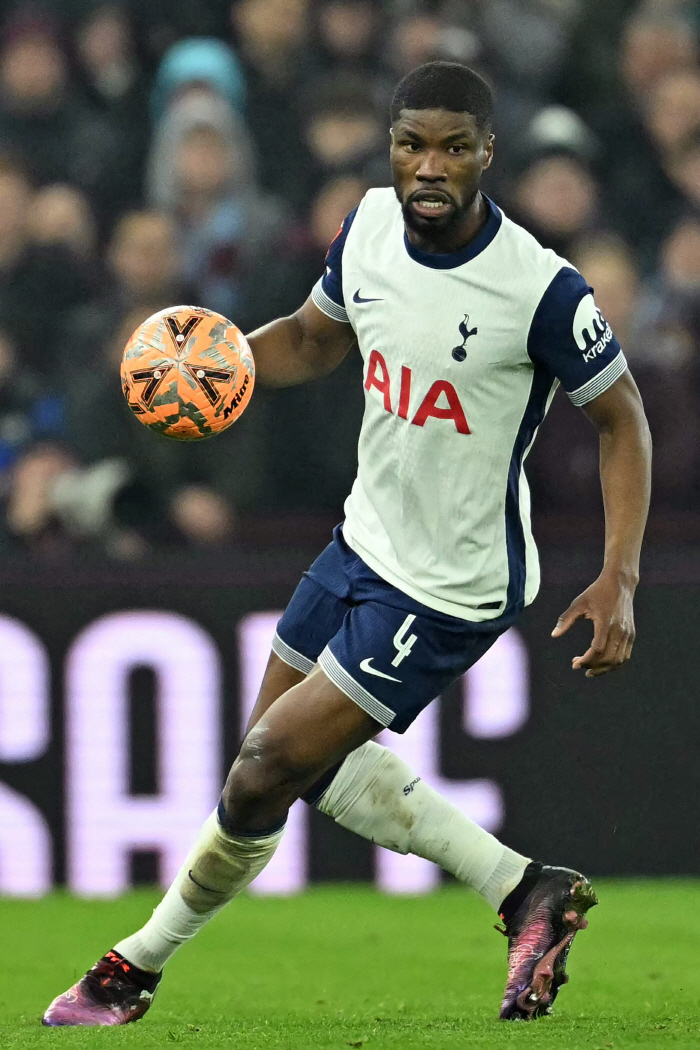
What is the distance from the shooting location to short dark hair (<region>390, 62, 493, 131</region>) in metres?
3.91

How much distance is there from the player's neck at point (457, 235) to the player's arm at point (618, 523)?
0.50m

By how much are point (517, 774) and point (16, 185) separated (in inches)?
143

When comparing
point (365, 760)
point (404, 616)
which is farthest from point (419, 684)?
point (365, 760)

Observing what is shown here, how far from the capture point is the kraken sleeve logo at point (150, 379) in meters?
3.98

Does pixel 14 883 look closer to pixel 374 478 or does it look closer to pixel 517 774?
pixel 517 774

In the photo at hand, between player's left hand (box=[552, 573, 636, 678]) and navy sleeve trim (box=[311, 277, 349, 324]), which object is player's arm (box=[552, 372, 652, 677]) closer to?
player's left hand (box=[552, 573, 636, 678])

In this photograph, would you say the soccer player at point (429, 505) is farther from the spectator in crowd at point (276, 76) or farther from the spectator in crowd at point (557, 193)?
the spectator in crowd at point (276, 76)

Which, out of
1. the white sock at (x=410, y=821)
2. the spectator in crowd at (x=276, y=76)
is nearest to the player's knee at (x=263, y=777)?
the white sock at (x=410, y=821)

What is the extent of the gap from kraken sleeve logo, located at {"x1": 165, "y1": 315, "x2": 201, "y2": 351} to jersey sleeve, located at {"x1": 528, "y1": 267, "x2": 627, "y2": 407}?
2.62ft

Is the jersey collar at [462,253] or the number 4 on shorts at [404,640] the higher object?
the jersey collar at [462,253]

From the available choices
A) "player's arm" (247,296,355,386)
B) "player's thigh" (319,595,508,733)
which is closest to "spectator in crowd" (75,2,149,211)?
"player's arm" (247,296,355,386)

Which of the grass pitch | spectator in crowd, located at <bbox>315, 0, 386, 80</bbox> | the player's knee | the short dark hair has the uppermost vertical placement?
spectator in crowd, located at <bbox>315, 0, 386, 80</bbox>

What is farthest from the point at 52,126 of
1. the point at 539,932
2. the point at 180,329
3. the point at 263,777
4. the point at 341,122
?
the point at 539,932

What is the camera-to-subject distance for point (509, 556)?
4238 mm
